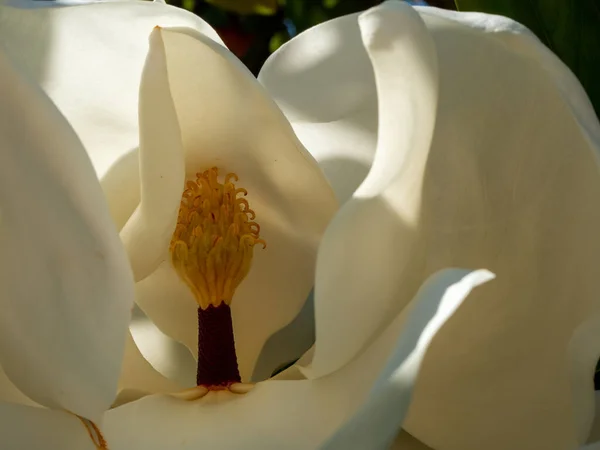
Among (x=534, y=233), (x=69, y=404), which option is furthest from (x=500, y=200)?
(x=69, y=404)

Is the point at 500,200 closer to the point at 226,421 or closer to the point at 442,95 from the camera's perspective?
the point at 442,95

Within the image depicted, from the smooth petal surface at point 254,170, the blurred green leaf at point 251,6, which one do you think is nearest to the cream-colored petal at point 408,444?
the smooth petal surface at point 254,170

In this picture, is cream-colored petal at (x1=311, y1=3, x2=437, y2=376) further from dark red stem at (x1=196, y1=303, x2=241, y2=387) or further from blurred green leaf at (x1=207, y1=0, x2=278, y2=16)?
blurred green leaf at (x1=207, y1=0, x2=278, y2=16)

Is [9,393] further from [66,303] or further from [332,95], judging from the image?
[332,95]

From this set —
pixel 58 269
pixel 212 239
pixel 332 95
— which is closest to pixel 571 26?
pixel 332 95

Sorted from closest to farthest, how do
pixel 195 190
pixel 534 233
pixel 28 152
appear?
pixel 28 152
pixel 534 233
pixel 195 190

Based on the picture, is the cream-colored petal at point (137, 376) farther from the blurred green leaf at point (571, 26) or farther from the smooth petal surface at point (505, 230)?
the blurred green leaf at point (571, 26)

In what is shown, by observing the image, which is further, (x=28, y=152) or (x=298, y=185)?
(x=298, y=185)
